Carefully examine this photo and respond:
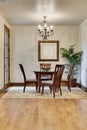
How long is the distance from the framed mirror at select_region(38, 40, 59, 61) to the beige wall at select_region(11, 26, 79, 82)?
169 mm

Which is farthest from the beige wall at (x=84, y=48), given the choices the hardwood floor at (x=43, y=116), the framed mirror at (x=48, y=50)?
the hardwood floor at (x=43, y=116)

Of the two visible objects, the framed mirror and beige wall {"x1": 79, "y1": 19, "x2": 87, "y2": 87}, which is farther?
the framed mirror

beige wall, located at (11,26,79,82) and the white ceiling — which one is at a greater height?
the white ceiling

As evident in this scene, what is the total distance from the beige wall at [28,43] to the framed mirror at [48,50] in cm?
17

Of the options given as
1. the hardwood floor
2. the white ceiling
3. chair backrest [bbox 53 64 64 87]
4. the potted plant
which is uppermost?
the white ceiling

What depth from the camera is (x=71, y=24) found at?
9766 mm

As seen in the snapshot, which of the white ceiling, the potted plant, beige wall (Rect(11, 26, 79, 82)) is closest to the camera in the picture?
the white ceiling

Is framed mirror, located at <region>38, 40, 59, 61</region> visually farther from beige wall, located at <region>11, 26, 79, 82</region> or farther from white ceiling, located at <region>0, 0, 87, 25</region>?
white ceiling, located at <region>0, 0, 87, 25</region>

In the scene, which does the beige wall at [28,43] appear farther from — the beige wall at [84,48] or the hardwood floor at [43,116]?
the hardwood floor at [43,116]

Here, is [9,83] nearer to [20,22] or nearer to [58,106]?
[20,22]

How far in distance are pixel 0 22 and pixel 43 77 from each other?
7.92ft

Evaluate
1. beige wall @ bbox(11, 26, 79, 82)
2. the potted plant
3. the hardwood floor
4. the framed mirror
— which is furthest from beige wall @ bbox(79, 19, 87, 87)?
the hardwood floor

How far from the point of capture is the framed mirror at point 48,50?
33.3 feet

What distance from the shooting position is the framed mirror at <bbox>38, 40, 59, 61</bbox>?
10164 millimetres
